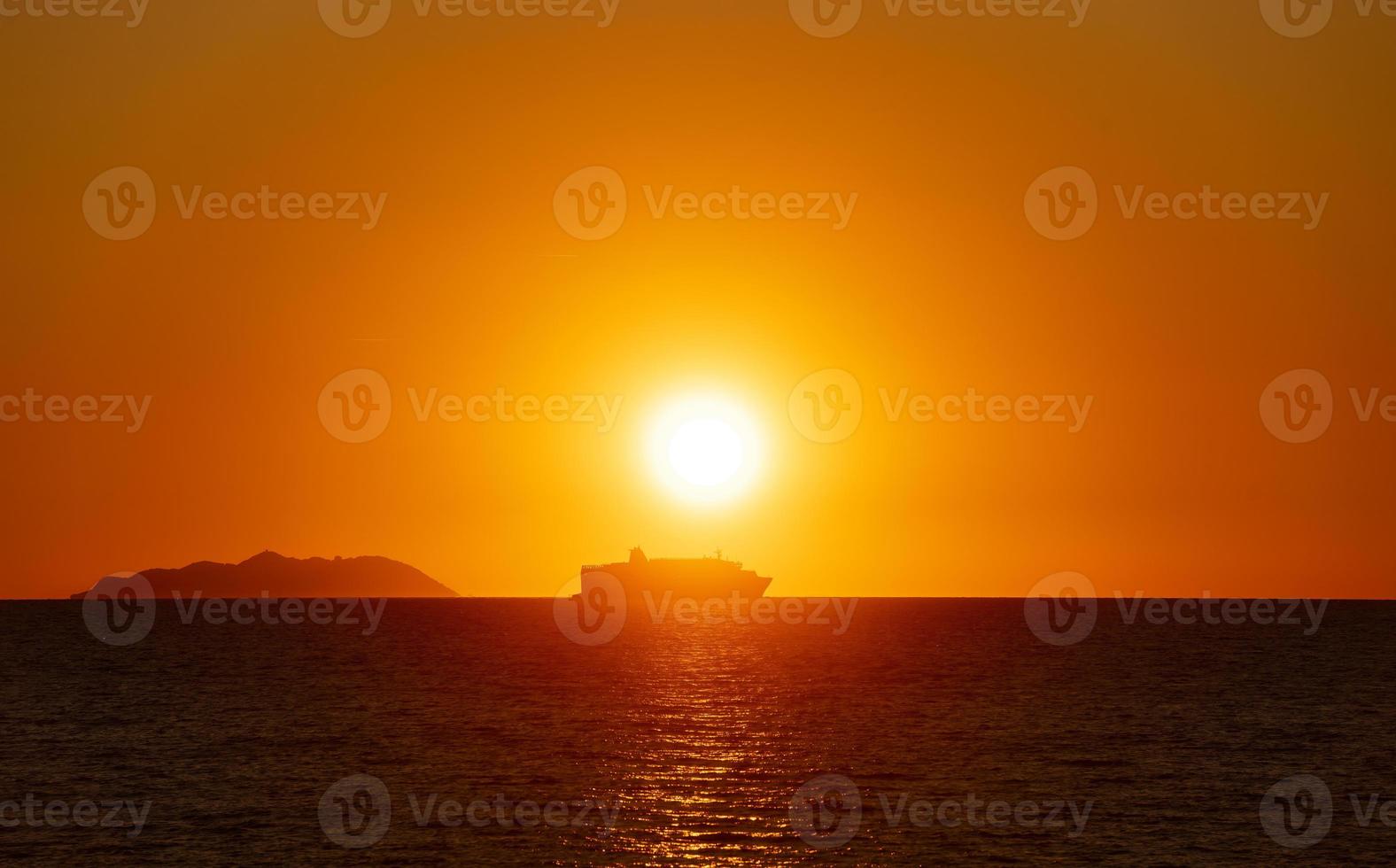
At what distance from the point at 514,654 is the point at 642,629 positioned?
59340 millimetres

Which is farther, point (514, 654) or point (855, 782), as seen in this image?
point (514, 654)

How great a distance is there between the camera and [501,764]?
5275 centimetres

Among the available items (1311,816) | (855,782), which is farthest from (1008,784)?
(1311,816)

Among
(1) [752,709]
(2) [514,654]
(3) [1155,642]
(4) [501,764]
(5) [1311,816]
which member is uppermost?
(3) [1155,642]

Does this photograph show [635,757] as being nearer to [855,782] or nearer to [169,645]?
[855,782]

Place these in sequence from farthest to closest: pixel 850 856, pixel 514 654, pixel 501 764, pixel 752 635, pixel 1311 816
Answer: pixel 752 635, pixel 514 654, pixel 501 764, pixel 1311 816, pixel 850 856

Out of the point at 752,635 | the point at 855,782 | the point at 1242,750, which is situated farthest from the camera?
the point at 752,635

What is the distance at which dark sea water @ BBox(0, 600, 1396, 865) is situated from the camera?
37.4 metres

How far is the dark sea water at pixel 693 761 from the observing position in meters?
37.4

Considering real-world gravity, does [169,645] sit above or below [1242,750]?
above

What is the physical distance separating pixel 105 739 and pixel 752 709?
3388 cm

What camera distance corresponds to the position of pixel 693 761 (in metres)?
53.0

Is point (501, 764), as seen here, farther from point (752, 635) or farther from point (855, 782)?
point (752, 635)

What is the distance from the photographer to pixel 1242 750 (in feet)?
192
